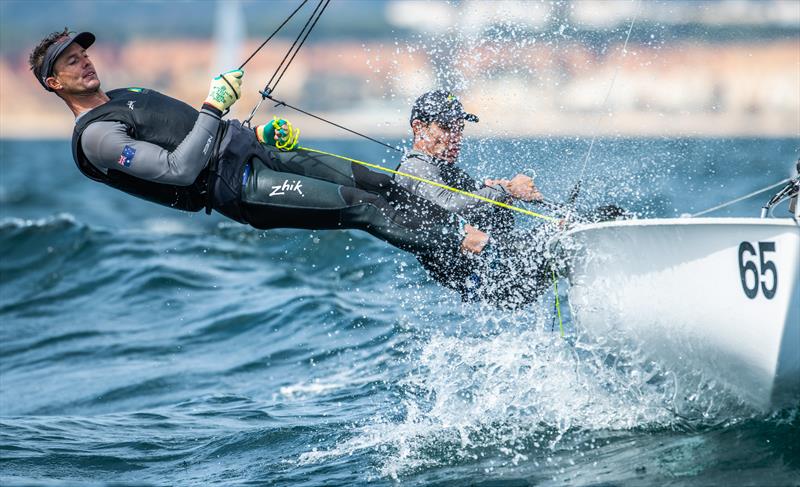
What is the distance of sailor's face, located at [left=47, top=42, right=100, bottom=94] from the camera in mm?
4008

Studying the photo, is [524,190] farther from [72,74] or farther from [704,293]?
[72,74]

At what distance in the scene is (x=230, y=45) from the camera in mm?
37938

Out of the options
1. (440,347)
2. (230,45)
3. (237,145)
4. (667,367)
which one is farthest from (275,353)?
(230,45)

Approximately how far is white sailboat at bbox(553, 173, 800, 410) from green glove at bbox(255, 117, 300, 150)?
4.08 ft

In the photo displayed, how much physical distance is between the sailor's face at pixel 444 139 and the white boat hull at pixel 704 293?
2.24 ft

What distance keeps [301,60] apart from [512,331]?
223 feet

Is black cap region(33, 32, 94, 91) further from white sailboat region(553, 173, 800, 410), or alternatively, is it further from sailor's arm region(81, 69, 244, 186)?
white sailboat region(553, 173, 800, 410)

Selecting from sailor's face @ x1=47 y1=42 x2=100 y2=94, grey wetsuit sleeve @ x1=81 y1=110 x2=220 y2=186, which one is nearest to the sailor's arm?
grey wetsuit sleeve @ x1=81 y1=110 x2=220 y2=186

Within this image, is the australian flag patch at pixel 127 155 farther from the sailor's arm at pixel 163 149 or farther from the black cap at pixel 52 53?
the black cap at pixel 52 53

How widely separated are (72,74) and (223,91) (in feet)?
2.15

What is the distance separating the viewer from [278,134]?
4215mm

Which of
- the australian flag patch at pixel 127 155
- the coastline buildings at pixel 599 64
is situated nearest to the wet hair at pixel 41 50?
the australian flag patch at pixel 127 155

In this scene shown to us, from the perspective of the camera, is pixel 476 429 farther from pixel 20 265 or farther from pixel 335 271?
pixel 20 265

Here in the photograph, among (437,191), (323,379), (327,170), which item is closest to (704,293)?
(437,191)
